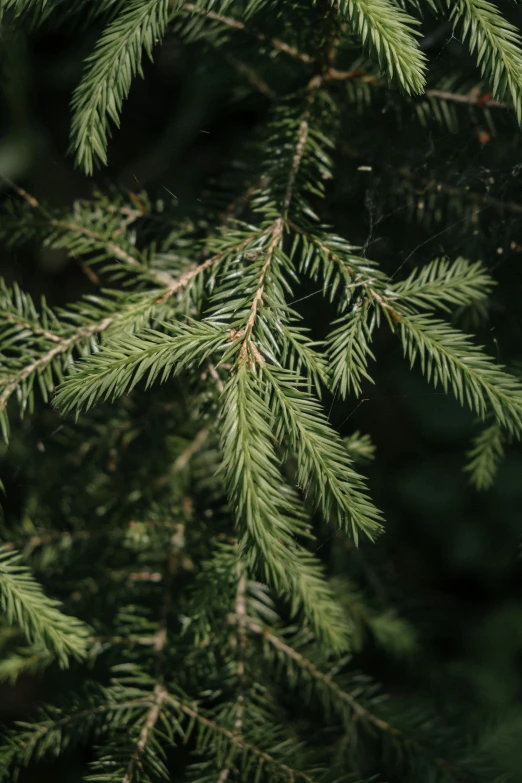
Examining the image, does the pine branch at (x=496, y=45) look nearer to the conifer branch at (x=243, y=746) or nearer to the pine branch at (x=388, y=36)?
the pine branch at (x=388, y=36)

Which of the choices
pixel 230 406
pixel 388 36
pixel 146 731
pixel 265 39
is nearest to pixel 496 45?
pixel 388 36

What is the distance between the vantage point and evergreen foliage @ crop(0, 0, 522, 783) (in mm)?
702

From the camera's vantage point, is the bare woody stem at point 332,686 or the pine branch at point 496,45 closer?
the pine branch at point 496,45

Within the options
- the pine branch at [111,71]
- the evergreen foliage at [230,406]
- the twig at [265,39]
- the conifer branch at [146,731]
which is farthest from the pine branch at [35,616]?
the twig at [265,39]

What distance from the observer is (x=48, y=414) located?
3.95 feet

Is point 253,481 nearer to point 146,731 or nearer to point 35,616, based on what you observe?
point 35,616

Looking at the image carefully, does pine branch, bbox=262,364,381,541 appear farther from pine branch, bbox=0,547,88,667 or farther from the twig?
the twig

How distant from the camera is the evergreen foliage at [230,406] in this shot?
0.70 meters

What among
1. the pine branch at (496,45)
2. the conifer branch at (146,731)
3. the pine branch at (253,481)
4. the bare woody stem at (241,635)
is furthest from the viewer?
the bare woody stem at (241,635)

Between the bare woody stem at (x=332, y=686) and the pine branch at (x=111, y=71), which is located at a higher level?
the pine branch at (x=111, y=71)

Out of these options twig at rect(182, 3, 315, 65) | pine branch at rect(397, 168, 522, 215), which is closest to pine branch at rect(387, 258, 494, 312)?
pine branch at rect(397, 168, 522, 215)

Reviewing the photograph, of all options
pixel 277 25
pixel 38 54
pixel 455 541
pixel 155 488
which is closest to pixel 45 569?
pixel 155 488

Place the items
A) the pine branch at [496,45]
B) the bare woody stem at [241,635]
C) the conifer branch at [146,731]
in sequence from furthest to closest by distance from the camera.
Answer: the bare woody stem at [241,635] → the conifer branch at [146,731] → the pine branch at [496,45]

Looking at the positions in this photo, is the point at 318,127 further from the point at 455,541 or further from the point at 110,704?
the point at 455,541
